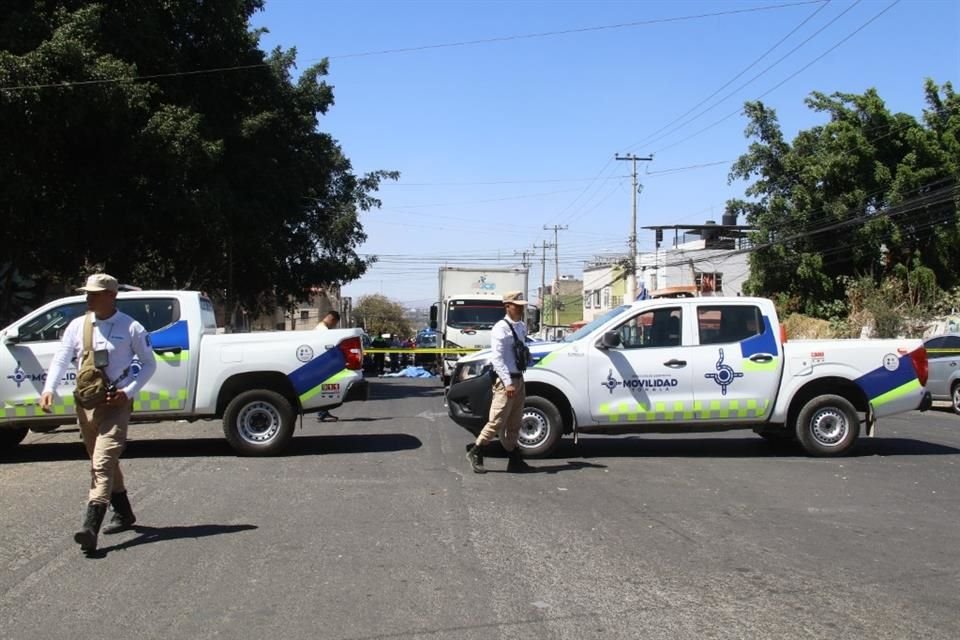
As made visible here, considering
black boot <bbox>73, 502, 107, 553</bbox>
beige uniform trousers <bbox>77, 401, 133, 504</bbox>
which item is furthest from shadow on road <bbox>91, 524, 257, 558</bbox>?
beige uniform trousers <bbox>77, 401, 133, 504</bbox>

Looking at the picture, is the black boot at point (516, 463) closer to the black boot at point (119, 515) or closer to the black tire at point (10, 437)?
the black boot at point (119, 515)

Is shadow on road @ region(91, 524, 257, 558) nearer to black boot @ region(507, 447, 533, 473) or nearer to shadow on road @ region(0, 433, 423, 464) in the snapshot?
black boot @ region(507, 447, 533, 473)

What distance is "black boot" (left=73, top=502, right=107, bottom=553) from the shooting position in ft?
19.8

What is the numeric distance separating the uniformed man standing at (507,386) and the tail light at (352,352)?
2418 mm

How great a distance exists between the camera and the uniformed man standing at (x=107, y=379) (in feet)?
20.6

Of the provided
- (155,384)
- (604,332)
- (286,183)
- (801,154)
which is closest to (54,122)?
(286,183)

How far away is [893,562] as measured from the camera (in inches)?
240

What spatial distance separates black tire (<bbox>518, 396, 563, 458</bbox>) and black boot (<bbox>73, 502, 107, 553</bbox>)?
5.02 metres

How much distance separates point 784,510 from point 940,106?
3445 centimetres

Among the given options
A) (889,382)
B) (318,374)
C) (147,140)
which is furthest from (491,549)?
(147,140)

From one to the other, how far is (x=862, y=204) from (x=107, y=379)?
113 feet

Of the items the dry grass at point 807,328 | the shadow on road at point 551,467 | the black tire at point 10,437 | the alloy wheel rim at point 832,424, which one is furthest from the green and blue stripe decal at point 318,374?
the dry grass at point 807,328

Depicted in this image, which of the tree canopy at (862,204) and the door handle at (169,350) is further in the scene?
the tree canopy at (862,204)

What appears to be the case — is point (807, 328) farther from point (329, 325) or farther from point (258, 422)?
point (258, 422)
